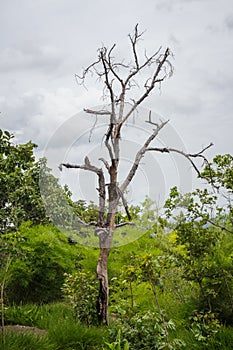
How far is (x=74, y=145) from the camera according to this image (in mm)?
5574

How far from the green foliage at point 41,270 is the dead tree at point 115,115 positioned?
1.68 meters

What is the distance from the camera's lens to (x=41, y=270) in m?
7.63

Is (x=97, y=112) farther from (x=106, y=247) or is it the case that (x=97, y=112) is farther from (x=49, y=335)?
(x=49, y=335)

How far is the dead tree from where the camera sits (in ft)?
19.3

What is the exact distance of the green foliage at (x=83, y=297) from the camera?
5.65 metres

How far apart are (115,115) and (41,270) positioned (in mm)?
3209

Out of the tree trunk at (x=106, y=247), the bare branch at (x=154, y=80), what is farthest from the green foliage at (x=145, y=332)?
the bare branch at (x=154, y=80)

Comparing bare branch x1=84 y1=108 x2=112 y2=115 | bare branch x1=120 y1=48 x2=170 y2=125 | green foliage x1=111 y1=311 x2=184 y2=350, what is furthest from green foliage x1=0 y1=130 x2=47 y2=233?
green foliage x1=111 y1=311 x2=184 y2=350

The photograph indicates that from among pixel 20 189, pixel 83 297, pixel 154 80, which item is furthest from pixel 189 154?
pixel 20 189

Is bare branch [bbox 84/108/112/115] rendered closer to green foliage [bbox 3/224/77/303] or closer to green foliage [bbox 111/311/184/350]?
green foliage [bbox 3/224/77/303]

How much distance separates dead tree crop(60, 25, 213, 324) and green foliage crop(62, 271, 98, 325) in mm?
128

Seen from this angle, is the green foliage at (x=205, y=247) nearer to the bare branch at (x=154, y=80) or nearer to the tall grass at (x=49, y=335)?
the tall grass at (x=49, y=335)

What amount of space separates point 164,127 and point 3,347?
12.6 ft

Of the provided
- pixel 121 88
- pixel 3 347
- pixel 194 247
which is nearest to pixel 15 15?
pixel 121 88
